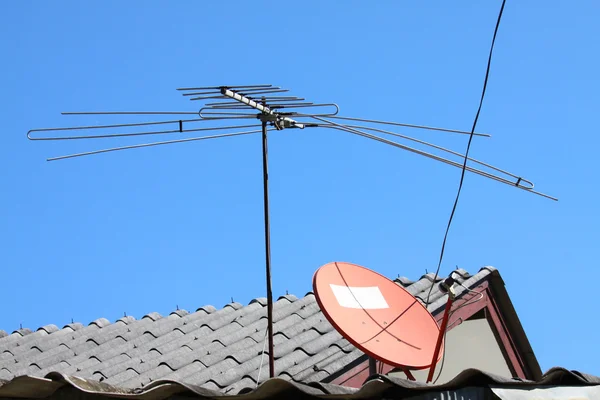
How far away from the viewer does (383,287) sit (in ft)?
22.8

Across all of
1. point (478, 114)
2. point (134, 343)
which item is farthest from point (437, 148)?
point (134, 343)

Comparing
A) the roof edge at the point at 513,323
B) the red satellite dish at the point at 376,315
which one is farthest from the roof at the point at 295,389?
the roof edge at the point at 513,323

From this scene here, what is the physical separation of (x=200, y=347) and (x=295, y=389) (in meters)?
3.48

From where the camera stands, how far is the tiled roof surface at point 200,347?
7.08m

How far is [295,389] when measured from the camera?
15.4ft

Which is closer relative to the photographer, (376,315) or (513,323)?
(376,315)

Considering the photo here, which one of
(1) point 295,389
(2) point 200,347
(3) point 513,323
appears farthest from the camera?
(3) point 513,323

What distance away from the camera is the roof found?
15.3ft

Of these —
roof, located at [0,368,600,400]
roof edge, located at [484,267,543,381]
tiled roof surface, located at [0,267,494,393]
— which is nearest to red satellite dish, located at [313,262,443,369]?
tiled roof surface, located at [0,267,494,393]

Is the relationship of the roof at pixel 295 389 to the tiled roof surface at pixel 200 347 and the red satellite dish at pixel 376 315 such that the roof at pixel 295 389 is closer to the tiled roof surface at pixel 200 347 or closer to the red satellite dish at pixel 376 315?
Result: the red satellite dish at pixel 376 315

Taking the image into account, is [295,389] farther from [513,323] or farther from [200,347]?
[513,323]

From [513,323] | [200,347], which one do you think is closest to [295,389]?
[200,347]

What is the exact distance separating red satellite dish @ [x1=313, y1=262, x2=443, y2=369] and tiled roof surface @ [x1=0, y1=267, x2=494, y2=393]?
49 cm

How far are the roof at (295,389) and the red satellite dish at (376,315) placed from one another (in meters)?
1.27
